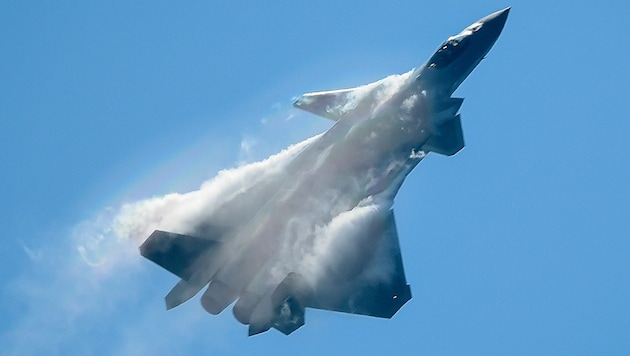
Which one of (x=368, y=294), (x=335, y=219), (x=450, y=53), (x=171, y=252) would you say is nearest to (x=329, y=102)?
(x=335, y=219)

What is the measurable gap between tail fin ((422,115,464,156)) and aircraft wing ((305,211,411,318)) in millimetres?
5649

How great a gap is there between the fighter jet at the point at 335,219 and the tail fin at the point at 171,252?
42 mm

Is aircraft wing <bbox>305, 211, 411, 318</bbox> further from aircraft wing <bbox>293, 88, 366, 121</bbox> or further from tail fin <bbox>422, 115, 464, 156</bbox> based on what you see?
aircraft wing <bbox>293, 88, 366, 121</bbox>

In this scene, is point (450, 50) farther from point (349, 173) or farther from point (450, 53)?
point (349, 173)

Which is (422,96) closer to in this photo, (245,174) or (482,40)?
(482,40)

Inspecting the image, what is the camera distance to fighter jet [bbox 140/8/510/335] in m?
40.8

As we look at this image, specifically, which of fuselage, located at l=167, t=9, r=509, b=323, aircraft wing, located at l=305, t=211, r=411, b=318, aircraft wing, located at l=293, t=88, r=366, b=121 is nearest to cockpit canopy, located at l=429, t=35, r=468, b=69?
fuselage, located at l=167, t=9, r=509, b=323

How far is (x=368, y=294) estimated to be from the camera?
42125 millimetres

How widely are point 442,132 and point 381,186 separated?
3625 millimetres

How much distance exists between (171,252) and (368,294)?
8.69 meters

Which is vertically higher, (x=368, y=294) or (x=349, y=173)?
(x=349, y=173)

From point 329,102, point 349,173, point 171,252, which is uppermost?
point 329,102

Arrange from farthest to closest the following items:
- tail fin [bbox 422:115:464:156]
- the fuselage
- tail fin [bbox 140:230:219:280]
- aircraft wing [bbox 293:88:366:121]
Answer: aircraft wing [bbox 293:88:366:121], tail fin [bbox 422:115:464:156], the fuselage, tail fin [bbox 140:230:219:280]

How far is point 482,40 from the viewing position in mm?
41531
